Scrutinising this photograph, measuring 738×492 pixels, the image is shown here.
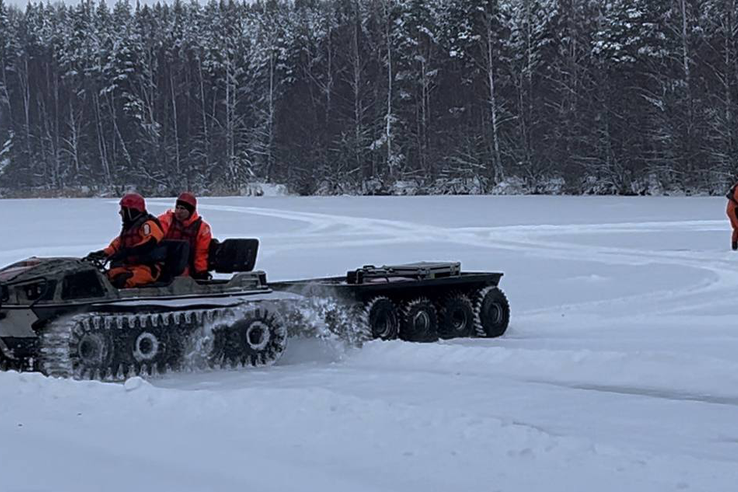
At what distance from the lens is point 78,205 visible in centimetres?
3956

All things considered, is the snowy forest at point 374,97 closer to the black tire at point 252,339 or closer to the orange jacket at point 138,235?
the black tire at point 252,339

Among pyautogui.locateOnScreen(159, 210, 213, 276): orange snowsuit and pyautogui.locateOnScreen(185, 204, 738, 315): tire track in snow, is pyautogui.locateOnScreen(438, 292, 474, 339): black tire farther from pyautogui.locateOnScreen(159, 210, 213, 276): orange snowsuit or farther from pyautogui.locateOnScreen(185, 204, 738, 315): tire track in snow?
pyautogui.locateOnScreen(159, 210, 213, 276): orange snowsuit

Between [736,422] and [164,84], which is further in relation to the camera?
[164,84]

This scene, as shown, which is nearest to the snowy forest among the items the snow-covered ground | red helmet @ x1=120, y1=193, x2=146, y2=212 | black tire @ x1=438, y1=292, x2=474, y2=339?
the snow-covered ground

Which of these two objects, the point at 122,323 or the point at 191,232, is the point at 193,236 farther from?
the point at 122,323

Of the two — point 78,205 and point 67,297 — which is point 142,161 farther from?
point 67,297

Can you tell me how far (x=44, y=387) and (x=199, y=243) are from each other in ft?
9.44

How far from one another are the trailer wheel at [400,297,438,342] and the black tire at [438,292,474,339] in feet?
0.51

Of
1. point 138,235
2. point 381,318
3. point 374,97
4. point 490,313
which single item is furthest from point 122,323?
point 374,97

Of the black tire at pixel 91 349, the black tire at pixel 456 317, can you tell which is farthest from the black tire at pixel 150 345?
the black tire at pixel 456 317

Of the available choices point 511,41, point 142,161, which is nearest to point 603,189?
point 511,41

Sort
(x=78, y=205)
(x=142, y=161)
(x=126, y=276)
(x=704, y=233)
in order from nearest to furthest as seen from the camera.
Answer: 1. (x=126, y=276)
2. (x=704, y=233)
3. (x=78, y=205)
4. (x=142, y=161)

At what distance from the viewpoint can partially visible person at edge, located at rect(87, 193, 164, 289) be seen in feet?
29.9

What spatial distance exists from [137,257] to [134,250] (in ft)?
0.22
